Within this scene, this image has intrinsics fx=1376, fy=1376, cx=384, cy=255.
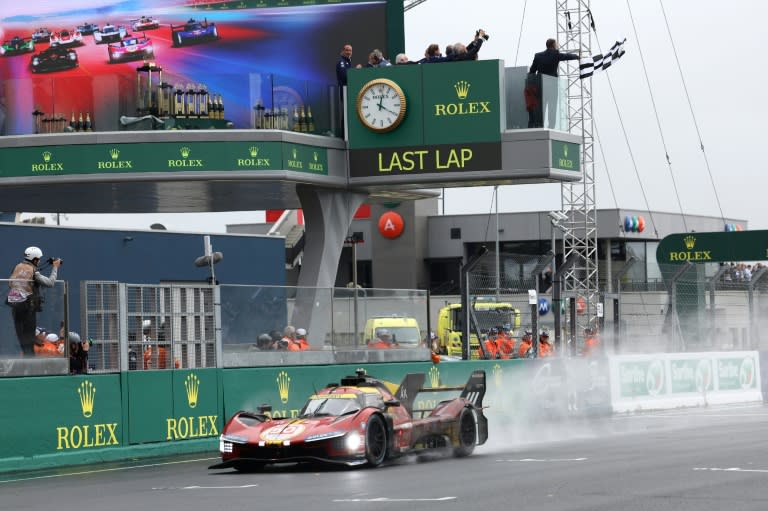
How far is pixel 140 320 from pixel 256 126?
9.50 m

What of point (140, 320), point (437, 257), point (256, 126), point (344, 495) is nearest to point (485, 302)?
point (256, 126)

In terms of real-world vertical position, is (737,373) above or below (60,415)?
below

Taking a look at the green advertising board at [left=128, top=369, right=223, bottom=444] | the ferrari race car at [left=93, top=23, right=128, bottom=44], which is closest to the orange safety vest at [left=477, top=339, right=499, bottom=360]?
the green advertising board at [left=128, top=369, right=223, bottom=444]

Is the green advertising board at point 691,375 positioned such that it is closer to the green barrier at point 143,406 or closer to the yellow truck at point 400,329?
the green barrier at point 143,406

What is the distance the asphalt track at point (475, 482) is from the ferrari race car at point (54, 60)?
14428mm

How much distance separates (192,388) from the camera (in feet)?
68.8

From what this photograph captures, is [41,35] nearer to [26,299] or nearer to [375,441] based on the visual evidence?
[26,299]

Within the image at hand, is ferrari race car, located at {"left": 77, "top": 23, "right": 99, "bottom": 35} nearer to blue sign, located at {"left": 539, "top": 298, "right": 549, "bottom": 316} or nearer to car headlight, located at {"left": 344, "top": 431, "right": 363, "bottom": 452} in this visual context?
blue sign, located at {"left": 539, "top": 298, "right": 549, "bottom": 316}

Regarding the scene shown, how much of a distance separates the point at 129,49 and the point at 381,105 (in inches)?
257

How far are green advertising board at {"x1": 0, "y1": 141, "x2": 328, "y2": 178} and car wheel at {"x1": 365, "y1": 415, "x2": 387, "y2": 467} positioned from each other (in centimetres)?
1188

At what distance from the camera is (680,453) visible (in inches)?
718

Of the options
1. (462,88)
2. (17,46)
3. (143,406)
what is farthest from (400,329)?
(17,46)

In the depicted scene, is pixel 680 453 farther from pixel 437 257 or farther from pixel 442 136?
pixel 437 257

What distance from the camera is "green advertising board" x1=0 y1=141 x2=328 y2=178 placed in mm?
28000
